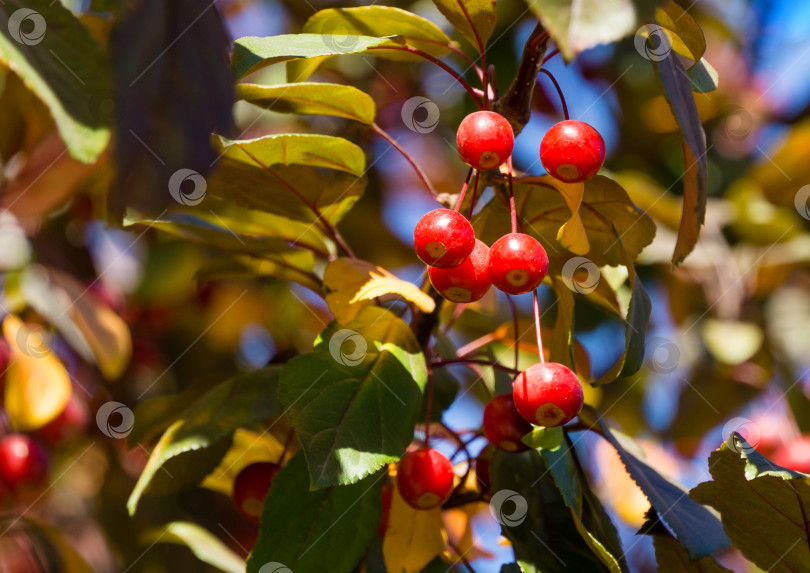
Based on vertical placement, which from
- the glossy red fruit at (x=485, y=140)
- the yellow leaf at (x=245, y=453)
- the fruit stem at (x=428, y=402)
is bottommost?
the yellow leaf at (x=245, y=453)

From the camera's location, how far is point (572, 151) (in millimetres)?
892

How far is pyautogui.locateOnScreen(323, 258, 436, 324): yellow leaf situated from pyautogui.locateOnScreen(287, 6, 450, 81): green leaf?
0.29 meters

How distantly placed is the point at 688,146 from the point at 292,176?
1.75 ft

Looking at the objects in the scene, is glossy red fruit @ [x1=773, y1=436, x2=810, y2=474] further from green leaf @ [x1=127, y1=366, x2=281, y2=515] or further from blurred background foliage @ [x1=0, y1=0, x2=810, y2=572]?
green leaf @ [x1=127, y1=366, x2=281, y2=515]

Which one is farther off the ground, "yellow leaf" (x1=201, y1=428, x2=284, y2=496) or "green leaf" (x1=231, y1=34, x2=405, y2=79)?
"green leaf" (x1=231, y1=34, x2=405, y2=79)

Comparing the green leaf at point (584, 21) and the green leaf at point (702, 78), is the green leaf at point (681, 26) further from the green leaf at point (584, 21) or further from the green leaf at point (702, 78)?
the green leaf at point (584, 21)

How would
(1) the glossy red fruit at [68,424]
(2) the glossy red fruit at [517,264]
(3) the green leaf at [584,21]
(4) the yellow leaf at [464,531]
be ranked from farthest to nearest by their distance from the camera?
(1) the glossy red fruit at [68,424] < (4) the yellow leaf at [464,531] < (2) the glossy red fruit at [517,264] < (3) the green leaf at [584,21]

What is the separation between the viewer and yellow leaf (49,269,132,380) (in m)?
1.73

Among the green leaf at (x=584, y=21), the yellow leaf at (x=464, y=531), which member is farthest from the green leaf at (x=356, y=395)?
the green leaf at (x=584, y=21)

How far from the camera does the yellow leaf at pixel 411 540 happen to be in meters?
1.11

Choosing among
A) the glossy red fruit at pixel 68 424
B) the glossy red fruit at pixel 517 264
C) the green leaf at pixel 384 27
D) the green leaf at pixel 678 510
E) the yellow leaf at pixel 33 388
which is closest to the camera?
the glossy red fruit at pixel 517 264

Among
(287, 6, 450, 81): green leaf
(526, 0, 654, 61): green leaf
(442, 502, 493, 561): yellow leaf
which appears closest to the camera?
(526, 0, 654, 61): green leaf

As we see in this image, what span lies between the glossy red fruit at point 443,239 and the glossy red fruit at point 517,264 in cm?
4

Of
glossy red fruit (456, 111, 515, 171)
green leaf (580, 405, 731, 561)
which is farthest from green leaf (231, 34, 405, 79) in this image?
green leaf (580, 405, 731, 561)
